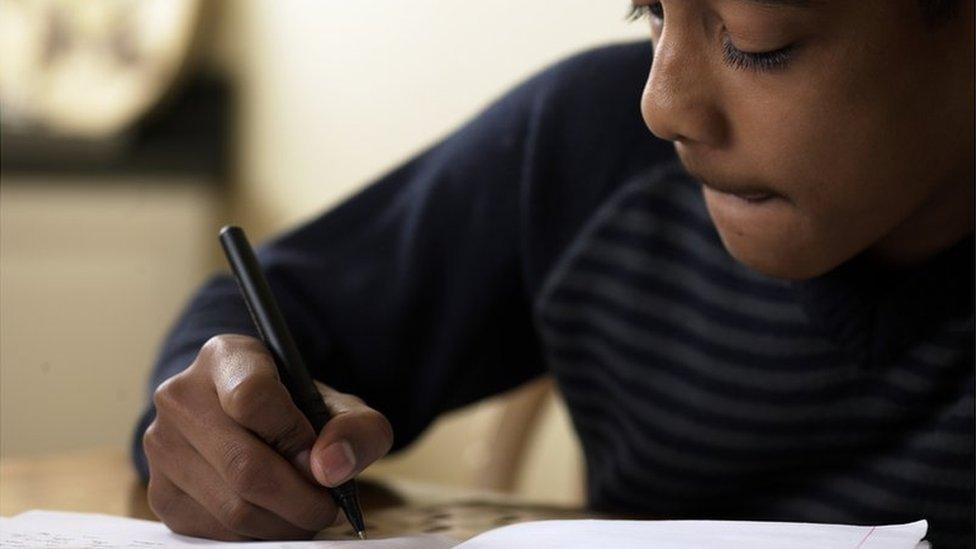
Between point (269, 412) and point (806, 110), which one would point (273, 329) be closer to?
point (269, 412)

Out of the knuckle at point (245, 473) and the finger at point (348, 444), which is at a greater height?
the finger at point (348, 444)

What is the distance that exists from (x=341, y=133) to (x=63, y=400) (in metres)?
0.57

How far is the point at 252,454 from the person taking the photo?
1.95 feet

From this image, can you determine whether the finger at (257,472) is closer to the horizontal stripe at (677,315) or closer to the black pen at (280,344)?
the black pen at (280,344)

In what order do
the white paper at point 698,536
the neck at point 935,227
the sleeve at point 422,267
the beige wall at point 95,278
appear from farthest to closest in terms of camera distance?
1. the beige wall at point 95,278
2. the sleeve at point 422,267
3. the neck at point 935,227
4. the white paper at point 698,536

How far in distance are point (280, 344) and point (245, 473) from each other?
0.07 m

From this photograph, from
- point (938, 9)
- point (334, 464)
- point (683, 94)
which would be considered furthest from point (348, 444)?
point (938, 9)

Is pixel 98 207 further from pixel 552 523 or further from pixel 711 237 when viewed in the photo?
pixel 552 523

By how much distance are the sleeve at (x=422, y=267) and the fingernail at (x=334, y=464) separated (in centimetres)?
31

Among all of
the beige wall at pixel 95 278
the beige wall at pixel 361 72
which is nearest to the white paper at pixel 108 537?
the beige wall at pixel 361 72

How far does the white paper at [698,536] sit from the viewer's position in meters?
0.50

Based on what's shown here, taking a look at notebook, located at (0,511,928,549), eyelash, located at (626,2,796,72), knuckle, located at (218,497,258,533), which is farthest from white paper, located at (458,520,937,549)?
eyelash, located at (626,2,796,72)

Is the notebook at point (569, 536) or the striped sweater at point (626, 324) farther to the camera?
the striped sweater at point (626, 324)

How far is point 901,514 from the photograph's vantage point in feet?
2.64
